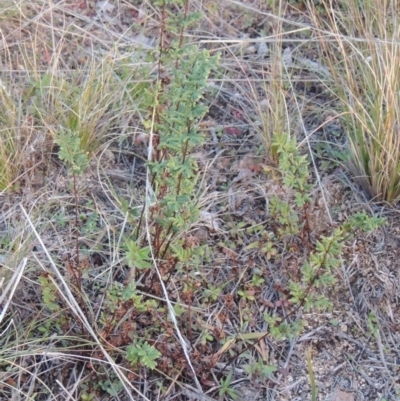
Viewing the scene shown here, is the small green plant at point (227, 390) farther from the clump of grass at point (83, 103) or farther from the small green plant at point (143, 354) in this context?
the clump of grass at point (83, 103)

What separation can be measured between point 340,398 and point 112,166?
1.07 m

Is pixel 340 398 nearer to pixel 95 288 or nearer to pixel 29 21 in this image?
pixel 95 288

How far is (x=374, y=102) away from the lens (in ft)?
7.56

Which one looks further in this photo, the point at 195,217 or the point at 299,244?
the point at 299,244

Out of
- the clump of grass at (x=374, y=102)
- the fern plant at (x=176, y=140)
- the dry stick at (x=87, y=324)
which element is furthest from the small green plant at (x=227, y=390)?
the clump of grass at (x=374, y=102)

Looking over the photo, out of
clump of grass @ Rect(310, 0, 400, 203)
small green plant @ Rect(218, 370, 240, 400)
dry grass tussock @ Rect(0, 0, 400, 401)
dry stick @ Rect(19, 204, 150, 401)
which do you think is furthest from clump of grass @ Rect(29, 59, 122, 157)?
small green plant @ Rect(218, 370, 240, 400)

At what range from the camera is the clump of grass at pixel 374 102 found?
86.3 inches

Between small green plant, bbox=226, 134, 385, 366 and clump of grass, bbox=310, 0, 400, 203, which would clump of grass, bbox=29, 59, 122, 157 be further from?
clump of grass, bbox=310, 0, 400, 203

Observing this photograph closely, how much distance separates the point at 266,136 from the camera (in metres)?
2.36

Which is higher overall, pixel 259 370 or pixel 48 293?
pixel 48 293

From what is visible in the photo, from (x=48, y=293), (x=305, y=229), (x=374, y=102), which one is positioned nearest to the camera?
(x=48, y=293)

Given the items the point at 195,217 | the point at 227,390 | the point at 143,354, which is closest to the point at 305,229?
the point at 195,217

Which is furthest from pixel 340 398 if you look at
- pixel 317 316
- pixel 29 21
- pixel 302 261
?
pixel 29 21

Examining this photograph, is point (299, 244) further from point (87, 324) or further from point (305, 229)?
point (87, 324)
